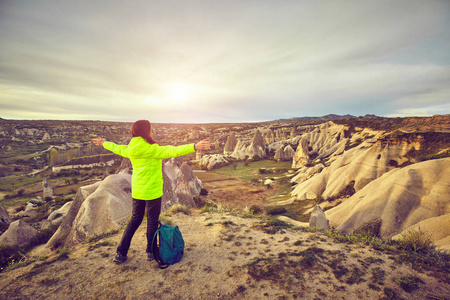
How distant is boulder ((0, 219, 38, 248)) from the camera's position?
1417cm

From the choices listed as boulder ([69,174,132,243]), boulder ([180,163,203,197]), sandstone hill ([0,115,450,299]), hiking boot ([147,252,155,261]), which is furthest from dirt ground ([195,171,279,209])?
hiking boot ([147,252,155,261])

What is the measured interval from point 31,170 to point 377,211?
9418cm

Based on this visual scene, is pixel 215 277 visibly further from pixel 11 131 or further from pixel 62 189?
pixel 11 131

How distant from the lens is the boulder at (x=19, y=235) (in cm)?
1417

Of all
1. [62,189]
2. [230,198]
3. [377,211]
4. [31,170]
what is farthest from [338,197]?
[31,170]

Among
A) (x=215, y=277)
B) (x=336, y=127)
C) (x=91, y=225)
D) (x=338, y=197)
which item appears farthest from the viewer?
(x=336, y=127)

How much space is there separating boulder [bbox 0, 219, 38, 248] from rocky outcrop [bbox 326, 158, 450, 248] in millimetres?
24873

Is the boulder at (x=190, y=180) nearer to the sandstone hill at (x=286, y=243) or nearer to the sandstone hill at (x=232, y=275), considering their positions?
the sandstone hill at (x=286, y=243)

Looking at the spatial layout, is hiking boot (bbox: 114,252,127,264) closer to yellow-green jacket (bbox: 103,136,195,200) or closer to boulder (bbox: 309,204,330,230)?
yellow-green jacket (bbox: 103,136,195,200)

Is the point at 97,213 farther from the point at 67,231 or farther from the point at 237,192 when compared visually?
the point at 237,192

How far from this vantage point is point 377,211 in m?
13.6

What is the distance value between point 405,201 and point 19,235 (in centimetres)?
2897

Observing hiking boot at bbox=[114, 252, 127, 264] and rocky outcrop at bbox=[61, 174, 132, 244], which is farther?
rocky outcrop at bbox=[61, 174, 132, 244]

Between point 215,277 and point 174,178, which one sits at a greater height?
point 215,277
